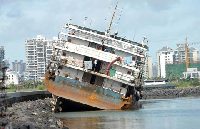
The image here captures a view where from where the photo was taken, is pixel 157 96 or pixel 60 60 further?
pixel 157 96

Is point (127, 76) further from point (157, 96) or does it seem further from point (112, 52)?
point (157, 96)

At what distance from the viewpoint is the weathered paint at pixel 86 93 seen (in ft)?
152

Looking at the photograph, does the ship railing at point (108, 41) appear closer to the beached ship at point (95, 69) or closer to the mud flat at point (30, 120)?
the beached ship at point (95, 69)

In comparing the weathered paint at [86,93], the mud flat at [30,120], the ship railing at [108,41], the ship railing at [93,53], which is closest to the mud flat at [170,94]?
the mud flat at [30,120]

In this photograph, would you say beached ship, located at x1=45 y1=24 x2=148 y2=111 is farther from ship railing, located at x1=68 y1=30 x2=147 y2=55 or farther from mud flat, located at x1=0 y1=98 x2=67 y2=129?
mud flat, located at x1=0 y1=98 x2=67 y2=129

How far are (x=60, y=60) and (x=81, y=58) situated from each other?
67.4 inches

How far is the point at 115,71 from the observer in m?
47.4

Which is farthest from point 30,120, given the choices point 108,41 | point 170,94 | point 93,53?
point 170,94

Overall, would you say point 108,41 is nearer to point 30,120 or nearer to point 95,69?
point 95,69

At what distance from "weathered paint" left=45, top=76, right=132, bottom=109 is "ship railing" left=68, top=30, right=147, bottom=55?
Result: 13.2 feet

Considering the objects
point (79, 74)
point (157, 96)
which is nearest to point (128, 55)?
point (79, 74)

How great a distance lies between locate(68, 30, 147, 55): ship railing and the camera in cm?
4847

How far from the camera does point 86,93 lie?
46.4 m

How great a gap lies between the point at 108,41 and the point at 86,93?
16.5 ft
